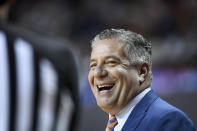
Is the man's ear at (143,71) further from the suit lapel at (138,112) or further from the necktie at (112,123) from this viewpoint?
the necktie at (112,123)

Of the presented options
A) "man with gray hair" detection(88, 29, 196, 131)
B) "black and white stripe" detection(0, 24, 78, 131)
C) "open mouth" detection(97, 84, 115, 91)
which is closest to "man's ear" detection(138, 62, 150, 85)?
"man with gray hair" detection(88, 29, 196, 131)

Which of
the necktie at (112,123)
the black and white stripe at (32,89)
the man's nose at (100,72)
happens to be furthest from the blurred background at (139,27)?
the black and white stripe at (32,89)

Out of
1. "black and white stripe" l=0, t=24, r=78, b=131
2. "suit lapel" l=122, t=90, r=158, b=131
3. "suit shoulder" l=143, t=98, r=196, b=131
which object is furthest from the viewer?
"suit lapel" l=122, t=90, r=158, b=131

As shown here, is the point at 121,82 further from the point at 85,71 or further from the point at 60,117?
the point at 85,71

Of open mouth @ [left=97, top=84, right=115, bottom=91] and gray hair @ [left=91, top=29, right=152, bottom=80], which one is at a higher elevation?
gray hair @ [left=91, top=29, right=152, bottom=80]

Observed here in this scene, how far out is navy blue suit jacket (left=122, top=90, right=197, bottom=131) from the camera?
1.46 meters

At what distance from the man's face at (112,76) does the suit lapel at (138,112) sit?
48mm

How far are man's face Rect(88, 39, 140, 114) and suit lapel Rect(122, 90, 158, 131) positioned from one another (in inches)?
1.9

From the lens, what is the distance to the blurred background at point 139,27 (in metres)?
7.56

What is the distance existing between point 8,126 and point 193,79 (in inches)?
251

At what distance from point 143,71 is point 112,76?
0.15 meters

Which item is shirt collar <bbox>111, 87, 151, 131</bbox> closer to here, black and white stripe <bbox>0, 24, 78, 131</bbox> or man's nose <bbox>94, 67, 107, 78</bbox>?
man's nose <bbox>94, 67, 107, 78</bbox>

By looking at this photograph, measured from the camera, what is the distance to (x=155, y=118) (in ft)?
4.96

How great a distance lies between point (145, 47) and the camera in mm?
1724
